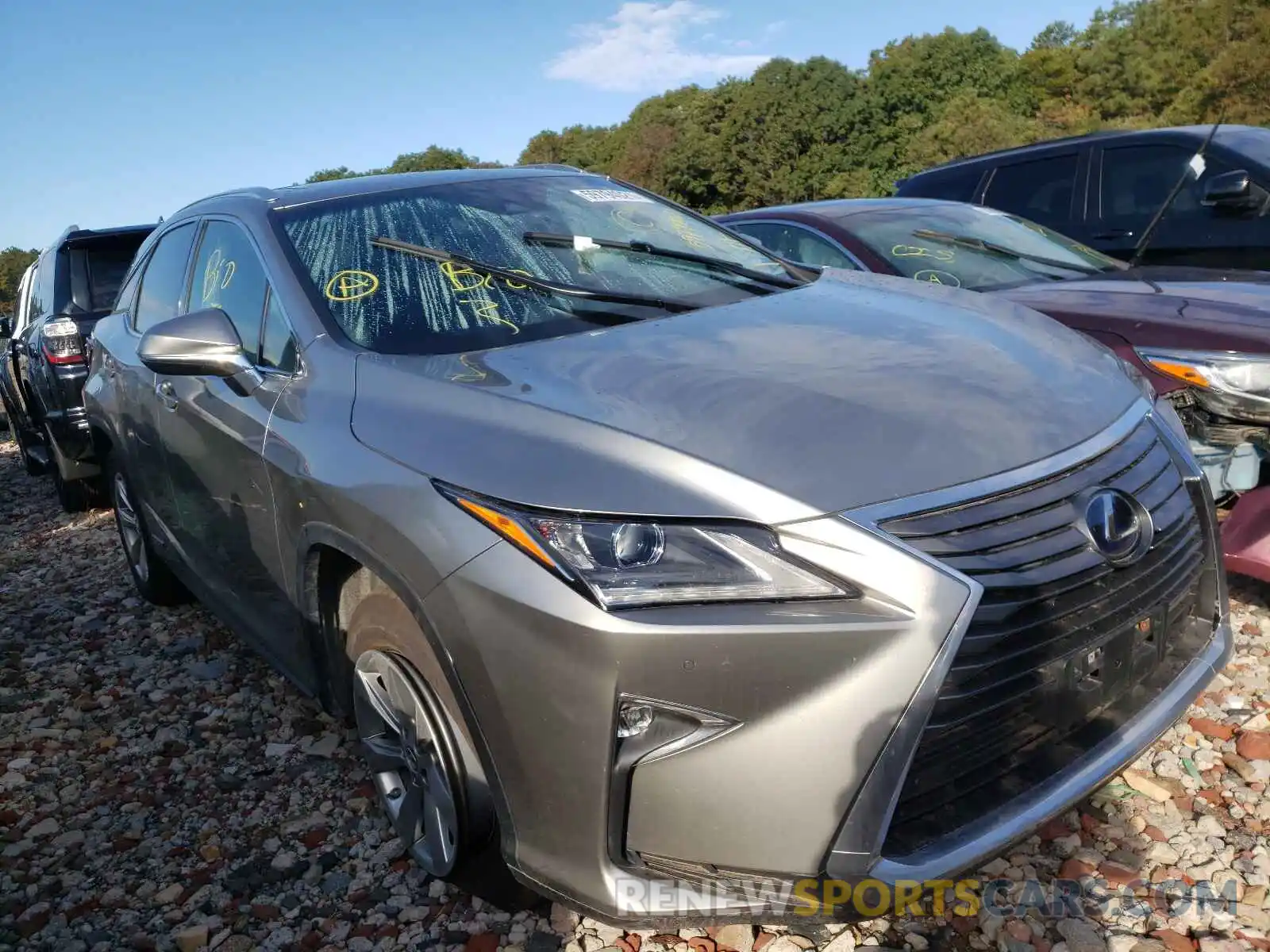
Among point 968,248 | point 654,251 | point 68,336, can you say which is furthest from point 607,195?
point 68,336

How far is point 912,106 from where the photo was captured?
57.6 m

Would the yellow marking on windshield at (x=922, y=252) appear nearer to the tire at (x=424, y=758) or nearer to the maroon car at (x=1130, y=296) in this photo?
the maroon car at (x=1130, y=296)

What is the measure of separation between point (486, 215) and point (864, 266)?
205cm

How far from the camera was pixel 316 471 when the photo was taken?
2309 mm

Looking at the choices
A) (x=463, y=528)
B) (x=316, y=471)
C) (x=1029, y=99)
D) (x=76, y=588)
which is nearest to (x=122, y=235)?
(x=76, y=588)

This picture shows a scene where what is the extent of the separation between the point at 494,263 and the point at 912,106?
60720 millimetres

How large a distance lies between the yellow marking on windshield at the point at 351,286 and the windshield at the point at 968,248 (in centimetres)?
255

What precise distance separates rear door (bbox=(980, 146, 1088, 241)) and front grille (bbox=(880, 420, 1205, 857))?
4596 mm

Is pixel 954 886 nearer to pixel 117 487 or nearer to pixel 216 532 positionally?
pixel 216 532

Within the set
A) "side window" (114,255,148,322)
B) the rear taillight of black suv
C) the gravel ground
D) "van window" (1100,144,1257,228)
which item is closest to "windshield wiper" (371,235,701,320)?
the gravel ground

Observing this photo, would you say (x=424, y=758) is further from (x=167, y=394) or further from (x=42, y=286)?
(x=42, y=286)

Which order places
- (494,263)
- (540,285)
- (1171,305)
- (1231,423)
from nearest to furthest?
(540,285)
(494,263)
(1231,423)
(1171,305)

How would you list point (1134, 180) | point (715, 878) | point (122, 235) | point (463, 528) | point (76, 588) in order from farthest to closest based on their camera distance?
point (122, 235), point (1134, 180), point (76, 588), point (463, 528), point (715, 878)

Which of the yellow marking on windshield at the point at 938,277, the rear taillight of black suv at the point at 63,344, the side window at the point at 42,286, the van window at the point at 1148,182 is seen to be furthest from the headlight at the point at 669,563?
the side window at the point at 42,286
